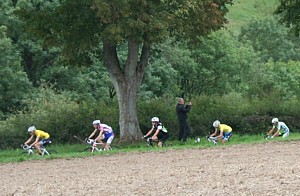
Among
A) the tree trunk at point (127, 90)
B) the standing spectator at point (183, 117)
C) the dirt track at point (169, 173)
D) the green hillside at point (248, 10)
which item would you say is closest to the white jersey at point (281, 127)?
the standing spectator at point (183, 117)

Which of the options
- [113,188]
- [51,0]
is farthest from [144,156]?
[51,0]

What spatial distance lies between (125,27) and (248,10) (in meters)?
125

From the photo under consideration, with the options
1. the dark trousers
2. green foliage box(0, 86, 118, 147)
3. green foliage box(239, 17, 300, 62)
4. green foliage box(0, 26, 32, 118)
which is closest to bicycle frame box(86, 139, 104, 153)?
the dark trousers

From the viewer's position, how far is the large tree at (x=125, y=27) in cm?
2713

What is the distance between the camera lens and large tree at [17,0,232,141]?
27.1 metres

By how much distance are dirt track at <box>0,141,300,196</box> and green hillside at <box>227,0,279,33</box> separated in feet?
375

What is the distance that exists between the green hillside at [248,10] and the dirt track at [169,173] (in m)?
114

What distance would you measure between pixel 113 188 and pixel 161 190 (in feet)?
4.65

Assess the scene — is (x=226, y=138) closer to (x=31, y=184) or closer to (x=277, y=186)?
(x=31, y=184)

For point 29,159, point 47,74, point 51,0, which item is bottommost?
point 29,159

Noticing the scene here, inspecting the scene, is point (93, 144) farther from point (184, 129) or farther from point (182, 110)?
point (184, 129)

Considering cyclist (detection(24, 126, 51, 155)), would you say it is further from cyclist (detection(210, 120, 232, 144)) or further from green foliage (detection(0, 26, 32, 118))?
green foliage (detection(0, 26, 32, 118))

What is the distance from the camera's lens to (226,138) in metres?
29.3

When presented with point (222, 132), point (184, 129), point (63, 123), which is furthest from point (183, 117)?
point (63, 123)
